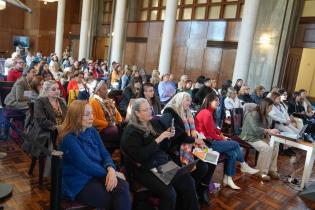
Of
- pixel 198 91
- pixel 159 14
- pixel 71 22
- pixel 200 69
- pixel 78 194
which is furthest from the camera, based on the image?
pixel 71 22

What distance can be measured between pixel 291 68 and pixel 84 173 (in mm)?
8527

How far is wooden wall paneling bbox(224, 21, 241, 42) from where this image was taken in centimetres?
940

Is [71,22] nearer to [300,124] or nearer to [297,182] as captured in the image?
[300,124]

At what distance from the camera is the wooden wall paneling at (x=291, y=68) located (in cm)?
880

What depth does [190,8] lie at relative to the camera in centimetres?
1116

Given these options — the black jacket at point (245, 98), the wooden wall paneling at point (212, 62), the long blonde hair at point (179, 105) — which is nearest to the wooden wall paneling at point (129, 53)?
the wooden wall paneling at point (212, 62)

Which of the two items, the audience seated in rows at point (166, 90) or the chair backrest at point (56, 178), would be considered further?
the audience seated in rows at point (166, 90)

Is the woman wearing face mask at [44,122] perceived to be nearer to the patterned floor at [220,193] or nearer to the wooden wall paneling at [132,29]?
the patterned floor at [220,193]

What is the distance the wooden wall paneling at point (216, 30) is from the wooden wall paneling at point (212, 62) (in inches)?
15.7

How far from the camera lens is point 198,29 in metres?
10.6

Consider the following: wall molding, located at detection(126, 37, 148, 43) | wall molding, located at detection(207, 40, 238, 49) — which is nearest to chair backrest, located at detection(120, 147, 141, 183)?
wall molding, located at detection(207, 40, 238, 49)

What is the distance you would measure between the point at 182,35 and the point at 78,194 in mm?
9862

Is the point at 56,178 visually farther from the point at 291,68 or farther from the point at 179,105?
the point at 291,68

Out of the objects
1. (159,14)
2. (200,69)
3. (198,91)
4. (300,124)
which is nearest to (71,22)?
(159,14)
